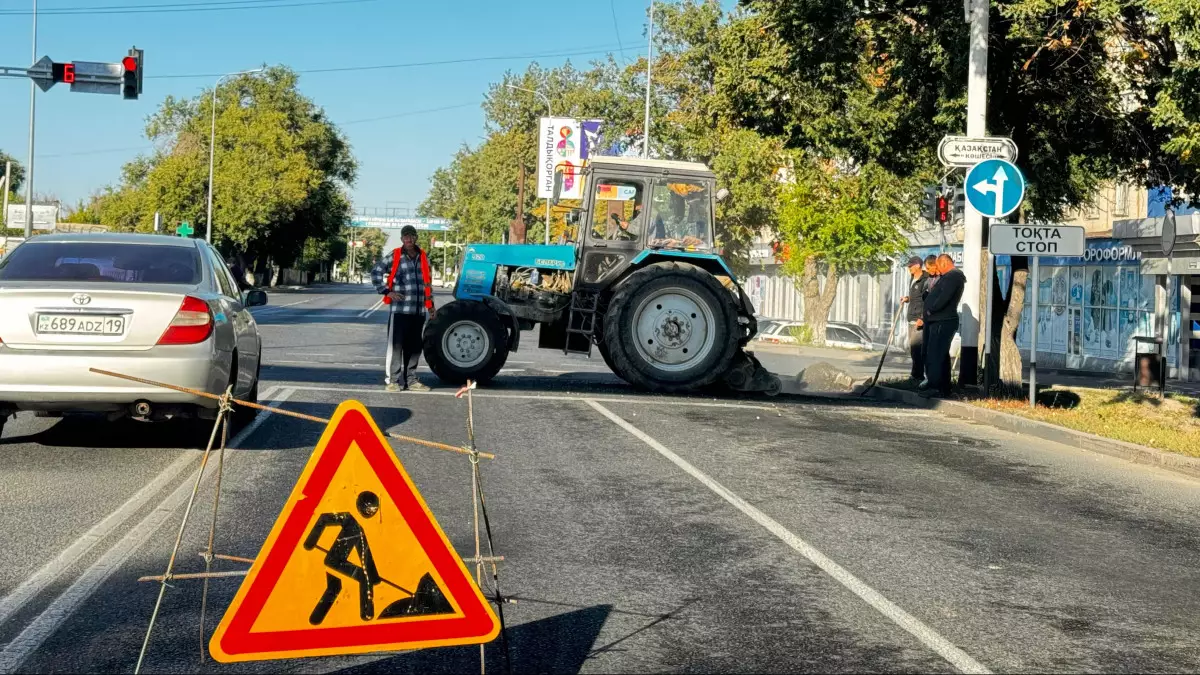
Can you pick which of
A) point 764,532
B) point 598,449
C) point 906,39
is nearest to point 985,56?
point 906,39

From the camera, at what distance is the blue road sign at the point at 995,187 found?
1627 centimetres

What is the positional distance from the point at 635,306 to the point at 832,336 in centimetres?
2502

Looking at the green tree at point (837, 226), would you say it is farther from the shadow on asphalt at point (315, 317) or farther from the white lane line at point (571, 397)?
the white lane line at point (571, 397)

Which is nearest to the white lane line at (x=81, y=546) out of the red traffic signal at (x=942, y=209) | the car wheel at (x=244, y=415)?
the car wheel at (x=244, y=415)

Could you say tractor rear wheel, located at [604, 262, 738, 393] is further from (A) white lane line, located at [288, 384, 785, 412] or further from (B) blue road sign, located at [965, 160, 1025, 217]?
(B) blue road sign, located at [965, 160, 1025, 217]

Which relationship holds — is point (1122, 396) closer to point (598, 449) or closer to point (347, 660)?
point (598, 449)

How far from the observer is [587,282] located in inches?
654

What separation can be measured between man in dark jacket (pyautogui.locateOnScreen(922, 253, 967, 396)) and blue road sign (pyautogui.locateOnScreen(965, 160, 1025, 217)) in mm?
1538

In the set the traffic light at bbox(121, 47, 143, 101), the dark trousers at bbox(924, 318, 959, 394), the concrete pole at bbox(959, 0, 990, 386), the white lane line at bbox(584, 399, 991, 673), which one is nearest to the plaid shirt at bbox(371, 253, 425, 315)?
the white lane line at bbox(584, 399, 991, 673)

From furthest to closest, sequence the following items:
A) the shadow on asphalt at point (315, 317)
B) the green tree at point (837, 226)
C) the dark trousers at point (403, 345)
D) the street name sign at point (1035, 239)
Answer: the green tree at point (837, 226), the shadow on asphalt at point (315, 317), the street name sign at point (1035, 239), the dark trousers at point (403, 345)

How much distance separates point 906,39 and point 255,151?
6871cm

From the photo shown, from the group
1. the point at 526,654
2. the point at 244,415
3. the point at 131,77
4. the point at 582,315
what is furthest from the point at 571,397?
the point at 131,77

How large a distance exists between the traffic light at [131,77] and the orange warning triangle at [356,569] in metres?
25.9

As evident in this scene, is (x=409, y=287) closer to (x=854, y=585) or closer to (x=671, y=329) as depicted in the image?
(x=671, y=329)
